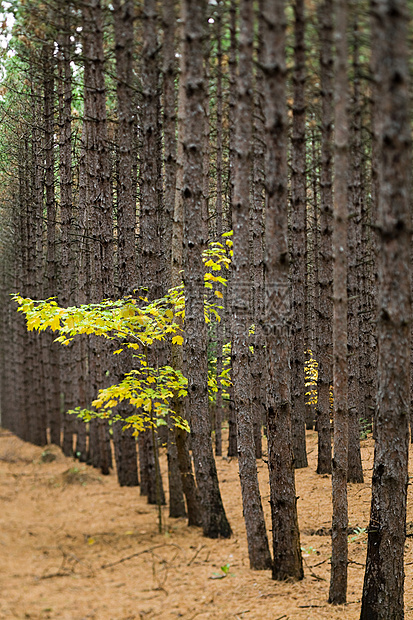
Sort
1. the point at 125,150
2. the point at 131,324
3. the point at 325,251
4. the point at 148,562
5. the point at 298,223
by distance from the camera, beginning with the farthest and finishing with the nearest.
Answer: the point at 298,223 < the point at 125,150 < the point at 325,251 < the point at 131,324 < the point at 148,562

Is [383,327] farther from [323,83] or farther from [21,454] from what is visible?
[21,454]

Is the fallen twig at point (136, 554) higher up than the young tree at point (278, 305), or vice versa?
the young tree at point (278, 305)

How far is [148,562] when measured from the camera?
306 inches

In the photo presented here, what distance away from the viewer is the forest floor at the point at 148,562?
19.6 feet

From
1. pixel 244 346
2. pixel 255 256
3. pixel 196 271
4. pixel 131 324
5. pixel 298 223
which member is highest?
pixel 298 223

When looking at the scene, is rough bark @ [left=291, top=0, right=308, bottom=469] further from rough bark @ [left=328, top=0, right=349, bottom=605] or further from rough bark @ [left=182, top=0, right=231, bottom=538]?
rough bark @ [left=328, top=0, right=349, bottom=605]

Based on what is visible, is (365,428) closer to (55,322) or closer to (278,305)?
(278,305)

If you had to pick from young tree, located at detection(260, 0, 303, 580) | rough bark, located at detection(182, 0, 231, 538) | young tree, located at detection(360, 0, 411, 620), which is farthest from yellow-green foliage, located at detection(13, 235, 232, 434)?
young tree, located at detection(360, 0, 411, 620)

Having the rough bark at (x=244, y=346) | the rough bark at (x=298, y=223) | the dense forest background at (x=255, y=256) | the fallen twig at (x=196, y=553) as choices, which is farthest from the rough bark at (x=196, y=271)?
the rough bark at (x=298, y=223)

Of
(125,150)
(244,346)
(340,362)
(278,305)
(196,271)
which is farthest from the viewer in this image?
(125,150)

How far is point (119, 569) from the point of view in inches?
297

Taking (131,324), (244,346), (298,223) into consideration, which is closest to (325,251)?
(298,223)

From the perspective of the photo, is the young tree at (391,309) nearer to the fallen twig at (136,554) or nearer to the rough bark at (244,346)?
the rough bark at (244,346)

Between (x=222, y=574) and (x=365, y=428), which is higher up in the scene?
(x=365, y=428)
